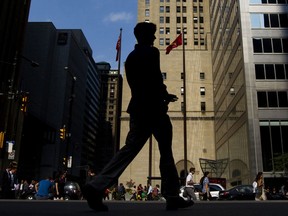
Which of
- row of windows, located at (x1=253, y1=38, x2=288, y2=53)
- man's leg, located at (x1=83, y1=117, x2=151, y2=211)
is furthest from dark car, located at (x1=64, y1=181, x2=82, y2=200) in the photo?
row of windows, located at (x1=253, y1=38, x2=288, y2=53)

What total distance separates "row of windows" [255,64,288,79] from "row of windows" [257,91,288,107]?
195 centimetres

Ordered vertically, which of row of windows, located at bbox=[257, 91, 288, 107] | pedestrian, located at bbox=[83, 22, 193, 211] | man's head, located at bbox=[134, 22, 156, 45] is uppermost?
row of windows, located at bbox=[257, 91, 288, 107]

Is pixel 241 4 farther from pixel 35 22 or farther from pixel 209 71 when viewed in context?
pixel 35 22

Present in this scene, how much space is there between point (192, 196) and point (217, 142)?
43361mm

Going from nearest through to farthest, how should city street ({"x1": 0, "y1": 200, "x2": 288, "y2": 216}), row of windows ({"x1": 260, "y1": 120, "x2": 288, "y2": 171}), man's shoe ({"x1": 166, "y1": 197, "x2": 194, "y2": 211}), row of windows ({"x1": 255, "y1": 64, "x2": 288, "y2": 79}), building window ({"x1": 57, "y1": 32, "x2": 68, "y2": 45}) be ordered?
city street ({"x1": 0, "y1": 200, "x2": 288, "y2": 216})
man's shoe ({"x1": 166, "y1": 197, "x2": 194, "y2": 211})
row of windows ({"x1": 260, "y1": 120, "x2": 288, "y2": 171})
row of windows ({"x1": 255, "y1": 64, "x2": 288, "y2": 79})
building window ({"x1": 57, "y1": 32, "x2": 68, "y2": 45})

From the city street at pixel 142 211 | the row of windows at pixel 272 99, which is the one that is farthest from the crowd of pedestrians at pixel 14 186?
the row of windows at pixel 272 99

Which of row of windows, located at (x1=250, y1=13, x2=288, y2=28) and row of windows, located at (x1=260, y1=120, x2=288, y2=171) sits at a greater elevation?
row of windows, located at (x1=250, y1=13, x2=288, y2=28)

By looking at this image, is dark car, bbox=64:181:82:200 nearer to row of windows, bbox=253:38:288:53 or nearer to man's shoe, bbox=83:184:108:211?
man's shoe, bbox=83:184:108:211

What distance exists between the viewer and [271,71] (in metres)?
36.8

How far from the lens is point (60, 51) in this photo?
83.8m

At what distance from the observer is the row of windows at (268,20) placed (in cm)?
3844

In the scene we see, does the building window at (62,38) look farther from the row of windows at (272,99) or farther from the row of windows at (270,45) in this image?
the row of windows at (272,99)

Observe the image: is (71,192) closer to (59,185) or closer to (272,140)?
(59,185)

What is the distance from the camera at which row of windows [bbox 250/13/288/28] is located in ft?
126
